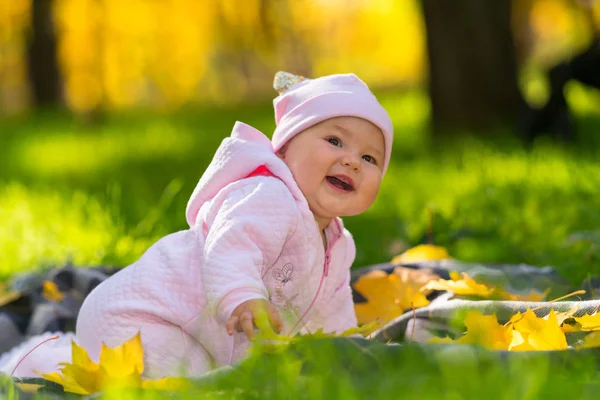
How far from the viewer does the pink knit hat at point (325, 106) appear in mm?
2285

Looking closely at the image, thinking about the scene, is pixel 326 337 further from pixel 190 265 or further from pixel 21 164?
pixel 21 164

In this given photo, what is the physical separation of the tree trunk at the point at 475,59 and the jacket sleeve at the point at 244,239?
172 inches

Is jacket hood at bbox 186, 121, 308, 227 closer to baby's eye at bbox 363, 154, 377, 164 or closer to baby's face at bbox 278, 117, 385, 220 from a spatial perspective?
baby's face at bbox 278, 117, 385, 220

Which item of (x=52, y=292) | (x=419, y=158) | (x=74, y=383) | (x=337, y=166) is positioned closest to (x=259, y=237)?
(x=337, y=166)

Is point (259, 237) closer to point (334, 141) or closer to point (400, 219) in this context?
point (334, 141)

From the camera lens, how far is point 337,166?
225 centimetres

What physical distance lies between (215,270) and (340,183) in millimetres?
470

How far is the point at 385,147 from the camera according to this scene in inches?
93.6

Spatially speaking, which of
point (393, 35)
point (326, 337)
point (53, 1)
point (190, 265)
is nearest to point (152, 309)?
point (190, 265)

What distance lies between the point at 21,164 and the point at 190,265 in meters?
5.56

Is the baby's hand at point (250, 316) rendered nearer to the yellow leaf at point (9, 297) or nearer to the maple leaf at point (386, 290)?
the maple leaf at point (386, 290)

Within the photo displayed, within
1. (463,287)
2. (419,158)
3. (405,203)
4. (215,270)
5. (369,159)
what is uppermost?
(369,159)

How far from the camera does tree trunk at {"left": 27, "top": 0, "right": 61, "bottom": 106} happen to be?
12.5 meters

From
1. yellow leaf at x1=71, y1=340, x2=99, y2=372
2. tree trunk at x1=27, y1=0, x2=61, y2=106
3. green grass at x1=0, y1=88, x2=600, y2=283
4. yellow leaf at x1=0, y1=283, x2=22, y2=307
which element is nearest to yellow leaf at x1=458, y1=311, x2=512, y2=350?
yellow leaf at x1=71, y1=340, x2=99, y2=372
